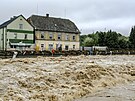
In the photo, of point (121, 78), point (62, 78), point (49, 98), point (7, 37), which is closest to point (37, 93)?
point (49, 98)

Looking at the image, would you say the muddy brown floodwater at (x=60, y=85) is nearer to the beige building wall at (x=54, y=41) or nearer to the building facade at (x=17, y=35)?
the building facade at (x=17, y=35)

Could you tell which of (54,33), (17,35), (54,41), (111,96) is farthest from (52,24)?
(111,96)

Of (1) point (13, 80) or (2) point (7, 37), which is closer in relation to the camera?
(1) point (13, 80)

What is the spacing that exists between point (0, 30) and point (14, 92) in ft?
169

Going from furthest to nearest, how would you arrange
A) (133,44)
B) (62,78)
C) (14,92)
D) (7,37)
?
(133,44) < (7,37) < (62,78) < (14,92)

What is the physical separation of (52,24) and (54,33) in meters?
2.48

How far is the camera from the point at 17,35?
5738cm

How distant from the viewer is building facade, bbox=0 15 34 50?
55656 millimetres

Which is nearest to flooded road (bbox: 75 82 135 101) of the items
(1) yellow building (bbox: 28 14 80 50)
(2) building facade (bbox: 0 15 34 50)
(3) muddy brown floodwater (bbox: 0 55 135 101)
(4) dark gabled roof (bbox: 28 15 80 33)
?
(3) muddy brown floodwater (bbox: 0 55 135 101)

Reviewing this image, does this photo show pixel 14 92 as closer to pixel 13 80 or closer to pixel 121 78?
pixel 13 80

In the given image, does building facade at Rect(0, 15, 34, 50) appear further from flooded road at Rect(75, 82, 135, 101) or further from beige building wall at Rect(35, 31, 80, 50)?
flooded road at Rect(75, 82, 135, 101)

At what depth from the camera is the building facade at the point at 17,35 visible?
5566cm

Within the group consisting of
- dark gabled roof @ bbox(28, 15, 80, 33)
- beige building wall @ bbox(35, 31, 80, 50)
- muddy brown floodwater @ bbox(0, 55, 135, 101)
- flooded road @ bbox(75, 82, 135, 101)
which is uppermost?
dark gabled roof @ bbox(28, 15, 80, 33)

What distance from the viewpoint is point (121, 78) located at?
48.5ft
